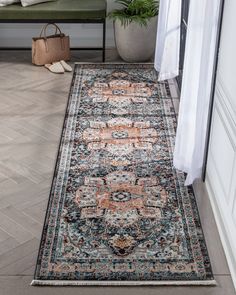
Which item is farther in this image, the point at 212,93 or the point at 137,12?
the point at 137,12

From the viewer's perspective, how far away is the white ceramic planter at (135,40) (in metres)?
5.67

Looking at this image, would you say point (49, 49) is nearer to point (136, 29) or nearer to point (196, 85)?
point (136, 29)

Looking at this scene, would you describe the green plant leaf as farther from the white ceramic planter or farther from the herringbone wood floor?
the herringbone wood floor

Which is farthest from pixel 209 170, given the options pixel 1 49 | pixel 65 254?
pixel 1 49

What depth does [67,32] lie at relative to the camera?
249 inches

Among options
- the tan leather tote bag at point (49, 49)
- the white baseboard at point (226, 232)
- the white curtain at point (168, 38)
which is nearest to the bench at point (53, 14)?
the tan leather tote bag at point (49, 49)

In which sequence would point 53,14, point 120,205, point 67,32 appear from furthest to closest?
point 67,32 → point 53,14 → point 120,205

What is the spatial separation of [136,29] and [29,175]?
2657mm

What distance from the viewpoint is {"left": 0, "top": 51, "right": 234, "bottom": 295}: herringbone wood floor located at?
103 inches

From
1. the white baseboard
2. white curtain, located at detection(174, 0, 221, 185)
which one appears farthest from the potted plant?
the white baseboard

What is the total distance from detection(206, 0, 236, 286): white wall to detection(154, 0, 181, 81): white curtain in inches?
74.8

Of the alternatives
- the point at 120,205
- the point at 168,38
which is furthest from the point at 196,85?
the point at 168,38

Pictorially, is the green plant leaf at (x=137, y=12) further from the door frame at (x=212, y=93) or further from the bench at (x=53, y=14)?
the door frame at (x=212, y=93)

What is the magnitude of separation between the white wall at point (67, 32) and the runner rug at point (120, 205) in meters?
1.63
